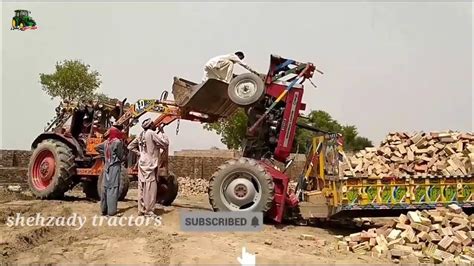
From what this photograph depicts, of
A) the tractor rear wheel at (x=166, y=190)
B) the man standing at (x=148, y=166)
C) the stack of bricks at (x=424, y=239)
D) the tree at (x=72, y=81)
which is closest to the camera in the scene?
the stack of bricks at (x=424, y=239)

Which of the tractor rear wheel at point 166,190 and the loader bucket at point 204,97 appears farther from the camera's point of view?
the tractor rear wheel at point 166,190

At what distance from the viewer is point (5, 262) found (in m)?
5.54

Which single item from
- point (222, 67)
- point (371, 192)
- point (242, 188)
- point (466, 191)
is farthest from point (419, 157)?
point (222, 67)

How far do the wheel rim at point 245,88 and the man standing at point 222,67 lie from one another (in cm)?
31

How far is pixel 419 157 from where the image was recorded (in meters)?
8.84

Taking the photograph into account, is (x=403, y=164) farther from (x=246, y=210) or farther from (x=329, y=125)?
(x=329, y=125)

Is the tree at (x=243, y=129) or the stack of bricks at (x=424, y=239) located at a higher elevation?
the tree at (x=243, y=129)

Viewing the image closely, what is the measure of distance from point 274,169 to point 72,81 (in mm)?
24338

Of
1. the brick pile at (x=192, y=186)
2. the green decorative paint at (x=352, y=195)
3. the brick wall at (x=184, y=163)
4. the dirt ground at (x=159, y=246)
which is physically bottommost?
the dirt ground at (x=159, y=246)

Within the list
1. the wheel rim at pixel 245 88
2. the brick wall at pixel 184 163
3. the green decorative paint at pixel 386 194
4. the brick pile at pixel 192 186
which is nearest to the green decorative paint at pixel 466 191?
the green decorative paint at pixel 386 194

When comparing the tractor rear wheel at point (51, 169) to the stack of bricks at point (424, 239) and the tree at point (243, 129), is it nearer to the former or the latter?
the tree at point (243, 129)

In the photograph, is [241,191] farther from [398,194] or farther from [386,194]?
[398,194]

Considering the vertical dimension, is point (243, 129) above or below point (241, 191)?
above

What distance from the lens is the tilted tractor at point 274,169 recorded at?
744 cm
